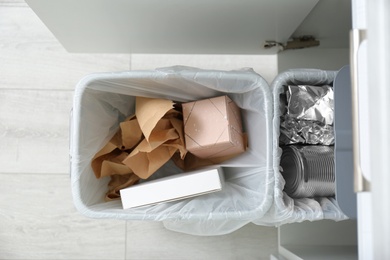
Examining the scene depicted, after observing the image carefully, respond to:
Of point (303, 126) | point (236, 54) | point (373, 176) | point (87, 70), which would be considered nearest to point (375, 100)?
point (373, 176)

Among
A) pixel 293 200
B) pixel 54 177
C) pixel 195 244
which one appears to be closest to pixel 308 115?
pixel 293 200

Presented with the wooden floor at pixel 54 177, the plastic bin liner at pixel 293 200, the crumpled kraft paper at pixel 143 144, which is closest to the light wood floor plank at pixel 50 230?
the wooden floor at pixel 54 177

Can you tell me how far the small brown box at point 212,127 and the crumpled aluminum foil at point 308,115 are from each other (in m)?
0.10

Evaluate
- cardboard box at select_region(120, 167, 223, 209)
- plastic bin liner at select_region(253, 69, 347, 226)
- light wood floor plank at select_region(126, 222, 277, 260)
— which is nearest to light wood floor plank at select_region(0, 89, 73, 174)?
light wood floor plank at select_region(126, 222, 277, 260)

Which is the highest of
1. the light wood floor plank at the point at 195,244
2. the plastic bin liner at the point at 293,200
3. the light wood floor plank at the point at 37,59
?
the light wood floor plank at the point at 37,59

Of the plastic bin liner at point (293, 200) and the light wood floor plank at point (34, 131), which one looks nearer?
the plastic bin liner at point (293, 200)

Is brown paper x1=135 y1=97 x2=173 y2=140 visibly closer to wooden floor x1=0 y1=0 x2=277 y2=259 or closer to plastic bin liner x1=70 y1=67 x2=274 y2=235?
plastic bin liner x1=70 y1=67 x2=274 y2=235

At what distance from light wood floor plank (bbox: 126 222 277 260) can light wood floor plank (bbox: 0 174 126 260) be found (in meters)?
0.04

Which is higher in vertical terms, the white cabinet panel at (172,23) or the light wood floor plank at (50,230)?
the white cabinet panel at (172,23)

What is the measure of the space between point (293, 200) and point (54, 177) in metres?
0.64

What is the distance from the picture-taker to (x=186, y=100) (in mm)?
849

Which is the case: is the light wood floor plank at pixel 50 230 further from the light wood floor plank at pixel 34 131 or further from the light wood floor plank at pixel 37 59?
the light wood floor plank at pixel 37 59

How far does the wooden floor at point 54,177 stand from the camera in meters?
1.06

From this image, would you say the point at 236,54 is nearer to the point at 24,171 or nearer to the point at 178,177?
the point at 178,177
